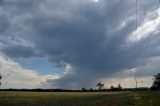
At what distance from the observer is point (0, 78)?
145375 mm

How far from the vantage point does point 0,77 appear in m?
146

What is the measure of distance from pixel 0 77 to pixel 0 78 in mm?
414
